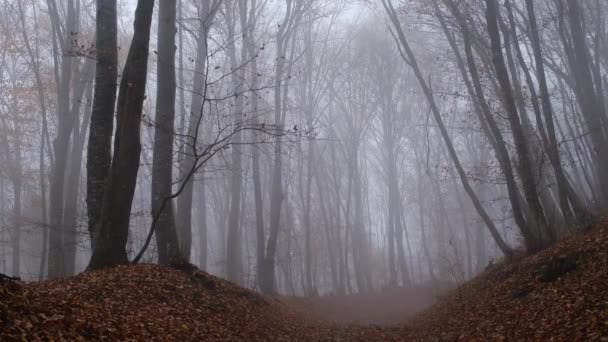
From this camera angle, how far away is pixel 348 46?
26.5 meters

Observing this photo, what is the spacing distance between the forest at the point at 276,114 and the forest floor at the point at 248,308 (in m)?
0.16

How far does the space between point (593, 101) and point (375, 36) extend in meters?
14.5

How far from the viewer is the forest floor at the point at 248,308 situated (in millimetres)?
4669

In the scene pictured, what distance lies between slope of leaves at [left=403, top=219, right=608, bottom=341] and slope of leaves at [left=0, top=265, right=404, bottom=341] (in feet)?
5.87

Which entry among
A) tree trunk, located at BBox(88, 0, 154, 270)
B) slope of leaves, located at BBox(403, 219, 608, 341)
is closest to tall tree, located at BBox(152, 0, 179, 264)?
tree trunk, located at BBox(88, 0, 154, 270)

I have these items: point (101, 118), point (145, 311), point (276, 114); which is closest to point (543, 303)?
point (145, 311)

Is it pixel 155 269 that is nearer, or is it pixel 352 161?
pixel 155 269

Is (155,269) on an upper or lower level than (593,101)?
lower

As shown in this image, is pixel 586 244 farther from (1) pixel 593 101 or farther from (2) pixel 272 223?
(2) pixel 272 223

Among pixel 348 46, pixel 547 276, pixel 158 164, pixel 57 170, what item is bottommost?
pixel 547 276

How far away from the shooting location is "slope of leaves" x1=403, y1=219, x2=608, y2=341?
5574mm

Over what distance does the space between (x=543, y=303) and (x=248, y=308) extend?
5.27 m

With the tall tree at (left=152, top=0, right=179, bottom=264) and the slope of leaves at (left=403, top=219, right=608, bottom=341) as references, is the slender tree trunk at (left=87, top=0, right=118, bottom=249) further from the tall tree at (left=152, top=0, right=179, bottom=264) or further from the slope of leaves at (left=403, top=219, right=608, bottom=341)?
the slope of leaves at (left=403, top=219, right=608, bottom=341)

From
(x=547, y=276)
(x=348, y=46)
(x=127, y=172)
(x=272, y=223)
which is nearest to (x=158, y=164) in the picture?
(x=127, y=172)
